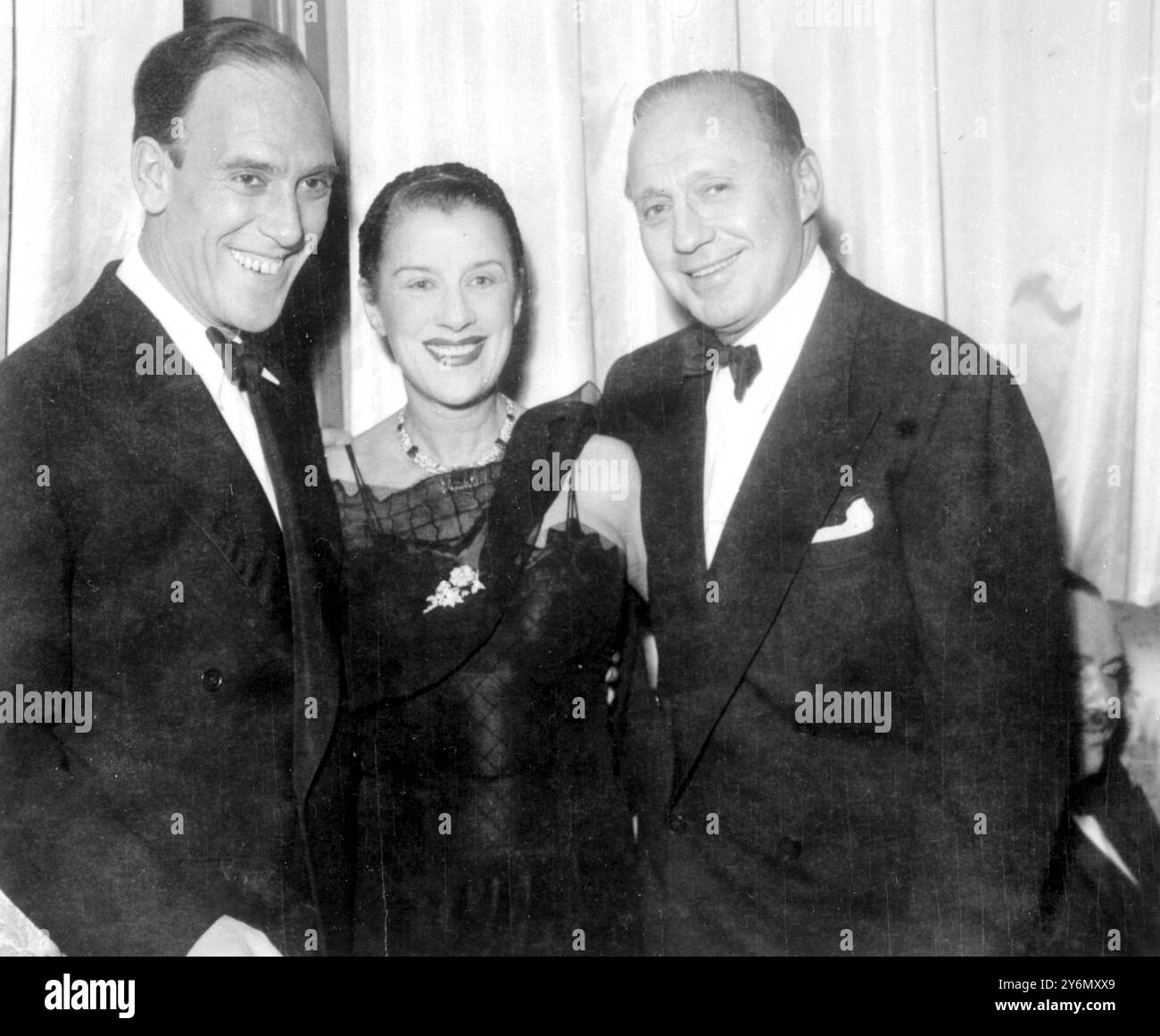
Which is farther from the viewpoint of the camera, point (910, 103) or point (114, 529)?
point (910, 103)

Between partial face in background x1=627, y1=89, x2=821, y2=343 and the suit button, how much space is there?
0.81 metres

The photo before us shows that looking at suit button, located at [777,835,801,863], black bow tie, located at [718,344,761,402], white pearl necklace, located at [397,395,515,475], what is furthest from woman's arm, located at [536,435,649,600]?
suit button, located at [777,835,801,863]

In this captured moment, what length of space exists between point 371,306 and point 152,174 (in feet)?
1.31

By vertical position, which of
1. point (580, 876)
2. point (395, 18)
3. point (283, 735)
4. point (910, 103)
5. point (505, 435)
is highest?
point (395, 18)

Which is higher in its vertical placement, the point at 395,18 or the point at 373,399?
the point at 395,18

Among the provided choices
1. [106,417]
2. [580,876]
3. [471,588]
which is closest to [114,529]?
[106,417]

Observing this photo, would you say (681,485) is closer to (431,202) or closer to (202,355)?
(431,202)

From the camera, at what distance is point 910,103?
6.67 feet

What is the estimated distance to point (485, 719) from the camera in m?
1.82

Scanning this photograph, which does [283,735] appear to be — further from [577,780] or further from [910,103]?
[910,103]

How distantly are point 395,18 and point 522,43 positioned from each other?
221 mm

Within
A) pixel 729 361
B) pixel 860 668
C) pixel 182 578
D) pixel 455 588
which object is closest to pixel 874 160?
pixel 729 361

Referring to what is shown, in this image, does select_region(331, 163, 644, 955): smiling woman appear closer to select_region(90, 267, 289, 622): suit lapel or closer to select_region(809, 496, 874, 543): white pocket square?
select_region(90, 267, 289, 622): suit lapel

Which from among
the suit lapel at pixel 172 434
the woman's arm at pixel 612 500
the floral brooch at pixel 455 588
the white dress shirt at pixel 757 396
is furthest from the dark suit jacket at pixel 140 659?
the white dress shirt at pixel 757 396
